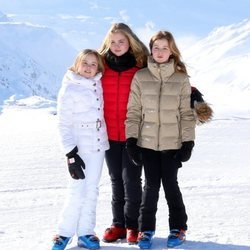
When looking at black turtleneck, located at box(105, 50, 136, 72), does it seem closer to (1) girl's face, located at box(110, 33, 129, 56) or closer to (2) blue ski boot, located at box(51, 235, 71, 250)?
(1) girl's face, located at box(110, 33, 129, 56)

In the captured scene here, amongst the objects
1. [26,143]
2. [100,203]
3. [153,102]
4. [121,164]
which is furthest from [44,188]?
[26,143]

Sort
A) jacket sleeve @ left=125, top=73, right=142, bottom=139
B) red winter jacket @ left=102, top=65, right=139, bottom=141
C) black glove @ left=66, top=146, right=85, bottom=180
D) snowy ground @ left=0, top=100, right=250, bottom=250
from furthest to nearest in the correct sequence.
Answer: snowy ground @ left=0, top=100, right=250, bottom=250, red winter jacket @ left=102, top=65, right=139, bottom=141, jacket sleeve @ left=125, top=73, right=142, bottom=139, black glove @ left=66, top=146, right=85, bottom=180

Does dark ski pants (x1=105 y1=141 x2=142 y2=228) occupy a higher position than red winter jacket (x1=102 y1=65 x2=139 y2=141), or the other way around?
red winter jacket (x1=102 y1=65 x2=139 y2=141)

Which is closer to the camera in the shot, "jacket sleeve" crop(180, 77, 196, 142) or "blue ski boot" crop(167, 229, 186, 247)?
"jacket sleeve" crop(180, 77, 196, 142)

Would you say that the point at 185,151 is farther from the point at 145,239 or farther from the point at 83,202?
the point at 83,202

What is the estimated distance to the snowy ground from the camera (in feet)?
14.5

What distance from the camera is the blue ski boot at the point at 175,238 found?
4.07 metres

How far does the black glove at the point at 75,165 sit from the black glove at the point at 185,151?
2.36 feet

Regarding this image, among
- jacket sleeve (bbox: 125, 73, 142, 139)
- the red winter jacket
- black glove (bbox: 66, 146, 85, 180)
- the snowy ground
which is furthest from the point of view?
the snowy ground

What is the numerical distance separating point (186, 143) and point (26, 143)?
735 cm

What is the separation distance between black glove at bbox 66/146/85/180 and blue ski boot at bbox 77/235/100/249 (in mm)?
516

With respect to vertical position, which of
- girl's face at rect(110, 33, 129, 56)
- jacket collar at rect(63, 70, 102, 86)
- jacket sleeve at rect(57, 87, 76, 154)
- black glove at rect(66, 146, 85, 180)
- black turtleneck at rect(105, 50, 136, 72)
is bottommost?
black glove at rect(66, 146, 85, 180)

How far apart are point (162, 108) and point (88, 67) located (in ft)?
2.16

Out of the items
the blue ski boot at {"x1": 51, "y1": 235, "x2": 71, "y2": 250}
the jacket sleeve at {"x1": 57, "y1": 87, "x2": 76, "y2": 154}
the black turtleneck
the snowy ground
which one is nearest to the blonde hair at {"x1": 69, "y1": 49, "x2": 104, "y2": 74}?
the black turtleneck
